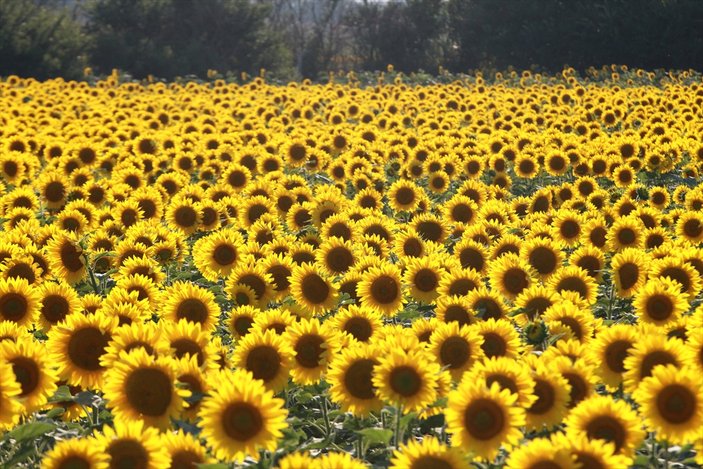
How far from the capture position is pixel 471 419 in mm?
3824

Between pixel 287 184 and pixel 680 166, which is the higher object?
pixel 680 166

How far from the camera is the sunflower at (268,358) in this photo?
4.75 metres

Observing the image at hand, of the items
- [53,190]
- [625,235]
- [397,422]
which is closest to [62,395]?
[397,422]

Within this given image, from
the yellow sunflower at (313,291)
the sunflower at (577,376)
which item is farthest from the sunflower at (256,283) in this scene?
the sunflower at (577,376)

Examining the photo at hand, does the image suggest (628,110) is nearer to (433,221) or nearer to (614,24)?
(433,221)

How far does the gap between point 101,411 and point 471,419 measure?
2.53 metres

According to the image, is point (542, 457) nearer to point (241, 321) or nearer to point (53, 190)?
point (241, 321)

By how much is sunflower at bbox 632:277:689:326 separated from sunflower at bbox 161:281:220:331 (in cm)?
268

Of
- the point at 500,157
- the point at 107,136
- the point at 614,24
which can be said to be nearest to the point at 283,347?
the point at 500,157

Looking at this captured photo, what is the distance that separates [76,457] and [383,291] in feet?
10.4

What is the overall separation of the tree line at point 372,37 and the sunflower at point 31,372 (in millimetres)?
32490

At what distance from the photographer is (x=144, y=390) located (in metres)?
4.16

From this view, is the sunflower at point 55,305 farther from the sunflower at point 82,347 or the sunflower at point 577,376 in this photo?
the sunflower at point 577,376

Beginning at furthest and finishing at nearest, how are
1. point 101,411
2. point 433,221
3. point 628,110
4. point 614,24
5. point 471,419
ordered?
point 614,24 → point 628,110 → point 433,221 → point 101,411 → point 471,419
